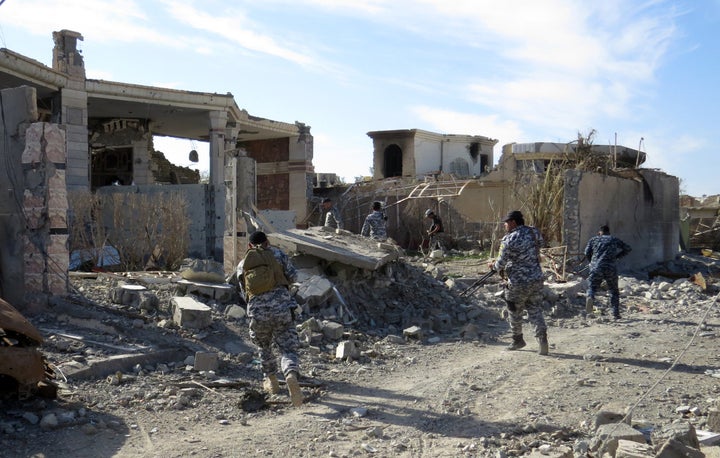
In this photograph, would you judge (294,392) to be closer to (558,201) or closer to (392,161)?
(558,201)

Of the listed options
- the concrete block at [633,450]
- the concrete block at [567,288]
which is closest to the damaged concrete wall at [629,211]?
the concrete block at [567,288]

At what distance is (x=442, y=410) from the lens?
562cm

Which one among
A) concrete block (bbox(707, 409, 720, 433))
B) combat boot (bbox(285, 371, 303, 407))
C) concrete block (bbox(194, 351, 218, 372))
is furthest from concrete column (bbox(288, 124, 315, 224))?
concrete block (bbox(707, 409, 720, 433))

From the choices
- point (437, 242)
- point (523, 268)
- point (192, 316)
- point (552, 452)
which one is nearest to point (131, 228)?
point (192, 316)

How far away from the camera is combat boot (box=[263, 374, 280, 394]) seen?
240 inches

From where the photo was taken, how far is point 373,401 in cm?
596

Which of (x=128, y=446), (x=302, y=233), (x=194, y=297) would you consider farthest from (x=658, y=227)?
(x=128, y=446)

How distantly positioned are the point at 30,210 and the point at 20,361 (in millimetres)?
3342

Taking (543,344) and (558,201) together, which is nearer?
(543,344)

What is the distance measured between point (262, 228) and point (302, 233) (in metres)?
1.00

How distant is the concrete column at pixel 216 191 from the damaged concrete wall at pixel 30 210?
7045 millimetres

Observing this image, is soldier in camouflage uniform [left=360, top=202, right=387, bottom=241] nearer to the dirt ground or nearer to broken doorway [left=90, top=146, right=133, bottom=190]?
the dirt ground

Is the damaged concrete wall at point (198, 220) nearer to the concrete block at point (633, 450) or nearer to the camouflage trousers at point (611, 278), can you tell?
the camouflage trousers at point (611, 278)

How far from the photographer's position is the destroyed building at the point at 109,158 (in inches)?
317
